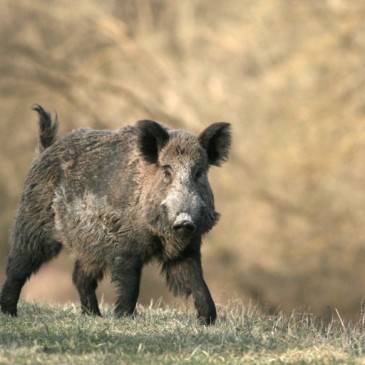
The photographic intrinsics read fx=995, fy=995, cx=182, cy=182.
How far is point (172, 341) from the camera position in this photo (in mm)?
7051

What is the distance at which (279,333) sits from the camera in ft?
25.0

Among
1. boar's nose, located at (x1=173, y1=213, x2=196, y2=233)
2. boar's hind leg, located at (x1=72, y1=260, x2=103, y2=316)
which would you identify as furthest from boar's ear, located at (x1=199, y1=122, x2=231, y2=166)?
boar's hind leg, located at (x1=72, y1=260, x2=103, y2=316)

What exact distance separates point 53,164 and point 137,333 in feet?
9.44

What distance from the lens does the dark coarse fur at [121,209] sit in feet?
28.1

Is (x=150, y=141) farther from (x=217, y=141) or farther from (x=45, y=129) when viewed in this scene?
(x=45, y=129)

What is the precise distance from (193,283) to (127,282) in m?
0.61

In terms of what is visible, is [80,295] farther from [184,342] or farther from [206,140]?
[184,342]

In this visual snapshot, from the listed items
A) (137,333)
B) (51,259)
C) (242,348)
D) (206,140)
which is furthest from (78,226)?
(242,348)

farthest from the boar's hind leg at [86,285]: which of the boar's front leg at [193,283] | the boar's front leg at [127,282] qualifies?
the boar's front leg at [193,283]

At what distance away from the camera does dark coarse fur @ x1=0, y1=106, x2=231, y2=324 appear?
28.1ft

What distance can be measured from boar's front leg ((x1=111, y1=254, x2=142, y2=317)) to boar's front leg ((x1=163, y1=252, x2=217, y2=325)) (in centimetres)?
28

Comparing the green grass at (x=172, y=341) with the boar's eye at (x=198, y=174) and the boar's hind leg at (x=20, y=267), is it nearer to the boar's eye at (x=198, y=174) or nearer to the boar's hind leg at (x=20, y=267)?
the boar's hind leg at (x=20, y=267)

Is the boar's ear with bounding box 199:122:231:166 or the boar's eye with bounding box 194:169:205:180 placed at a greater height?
the boar's ear with bounding box 199:122:231:166

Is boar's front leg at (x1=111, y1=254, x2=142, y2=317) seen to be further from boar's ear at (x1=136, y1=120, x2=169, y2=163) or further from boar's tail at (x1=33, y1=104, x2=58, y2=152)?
boar's tail at (x1=33, y1=104, x2=58, y2=152)
